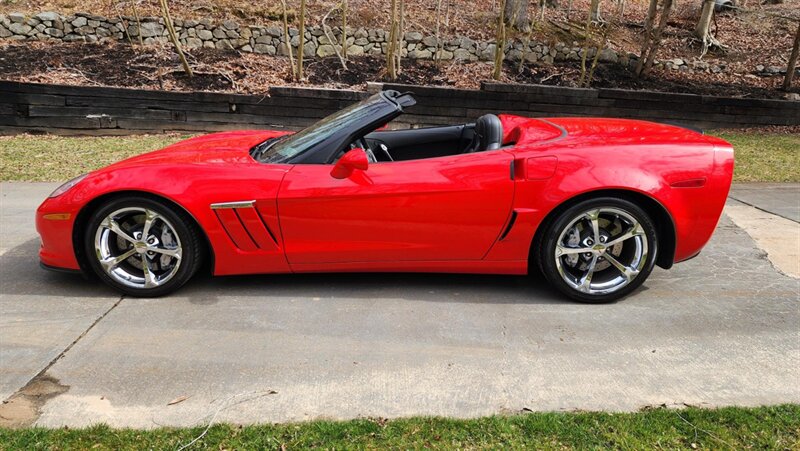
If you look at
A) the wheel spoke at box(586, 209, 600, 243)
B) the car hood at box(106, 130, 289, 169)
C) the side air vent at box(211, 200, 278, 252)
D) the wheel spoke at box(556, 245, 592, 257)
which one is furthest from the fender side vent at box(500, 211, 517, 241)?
the car hood at box(106, 130, 289, 169)

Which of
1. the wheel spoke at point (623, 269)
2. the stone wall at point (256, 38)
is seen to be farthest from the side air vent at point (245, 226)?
the stone wall at point (256, 38)

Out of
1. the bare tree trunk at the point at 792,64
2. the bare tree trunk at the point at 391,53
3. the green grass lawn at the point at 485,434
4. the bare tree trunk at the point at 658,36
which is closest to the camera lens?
the green grass lawn at the point at 485,434

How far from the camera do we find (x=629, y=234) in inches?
133

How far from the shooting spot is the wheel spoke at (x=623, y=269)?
3.44 metres

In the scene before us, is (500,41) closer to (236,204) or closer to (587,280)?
(587,280)

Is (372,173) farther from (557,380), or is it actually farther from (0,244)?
(0,244)

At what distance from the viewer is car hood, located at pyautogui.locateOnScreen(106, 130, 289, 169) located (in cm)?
357

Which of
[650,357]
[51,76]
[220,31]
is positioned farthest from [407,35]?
[650,357]

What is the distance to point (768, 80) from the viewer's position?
12.5 metres

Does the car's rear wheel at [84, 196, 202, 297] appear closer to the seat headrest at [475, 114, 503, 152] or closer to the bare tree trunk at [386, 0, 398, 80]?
the seat headrest at [475, 114, 503, 152]

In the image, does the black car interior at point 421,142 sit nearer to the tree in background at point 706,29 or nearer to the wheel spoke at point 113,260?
the wheel spoke at point 113,260

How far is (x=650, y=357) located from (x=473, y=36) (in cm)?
1035

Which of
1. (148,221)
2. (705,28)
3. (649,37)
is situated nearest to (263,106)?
(148,221)

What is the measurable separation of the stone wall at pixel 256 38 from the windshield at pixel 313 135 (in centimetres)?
776
